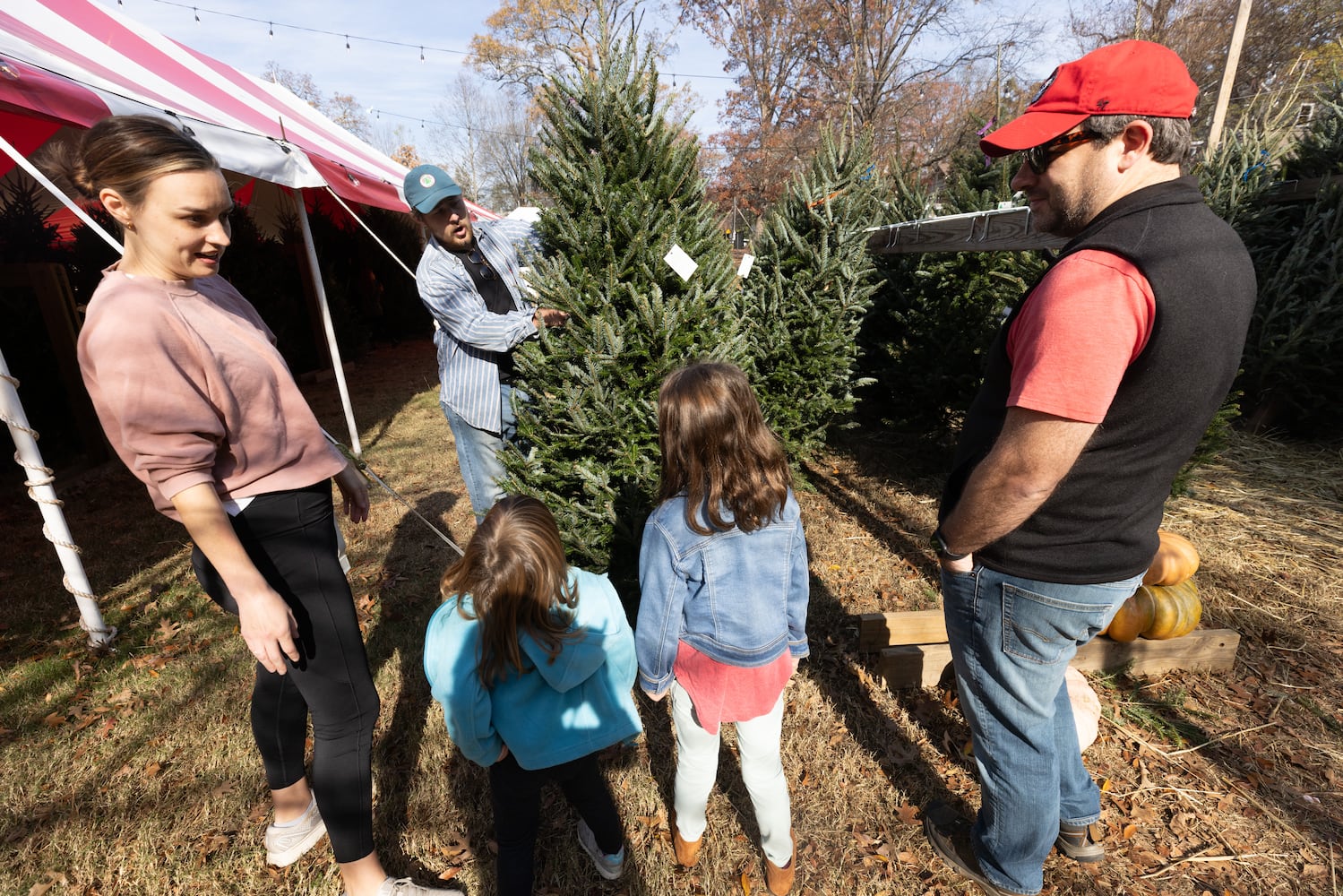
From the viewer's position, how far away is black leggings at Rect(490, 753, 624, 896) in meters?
1.81

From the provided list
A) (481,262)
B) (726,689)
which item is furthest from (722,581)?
(481,262)

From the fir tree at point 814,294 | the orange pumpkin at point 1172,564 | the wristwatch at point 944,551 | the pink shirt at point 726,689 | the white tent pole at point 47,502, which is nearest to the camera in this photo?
the wristwatch at point 944,551

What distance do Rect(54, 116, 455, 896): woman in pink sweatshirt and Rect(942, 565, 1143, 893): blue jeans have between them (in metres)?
1.83

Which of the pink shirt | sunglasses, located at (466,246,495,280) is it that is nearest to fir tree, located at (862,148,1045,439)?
sunglasses, located at (466,246,495,280)

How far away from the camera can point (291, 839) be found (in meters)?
2.20

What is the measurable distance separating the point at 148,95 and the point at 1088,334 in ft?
19.1

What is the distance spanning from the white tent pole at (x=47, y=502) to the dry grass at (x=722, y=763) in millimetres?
215

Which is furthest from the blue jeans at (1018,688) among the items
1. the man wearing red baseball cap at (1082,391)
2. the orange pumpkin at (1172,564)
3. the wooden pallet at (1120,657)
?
the orange pumpkin at (1172,564)

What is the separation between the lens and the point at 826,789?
254 centimetres

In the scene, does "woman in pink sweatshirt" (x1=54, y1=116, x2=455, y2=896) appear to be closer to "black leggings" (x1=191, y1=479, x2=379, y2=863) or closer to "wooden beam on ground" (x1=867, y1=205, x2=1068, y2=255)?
"black leggings" (x1=191, y1=479, x2=379, y2=863)

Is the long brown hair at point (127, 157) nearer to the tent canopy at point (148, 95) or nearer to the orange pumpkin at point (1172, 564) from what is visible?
the tent canopy at point (148, 95)

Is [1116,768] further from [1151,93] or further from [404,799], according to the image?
[404,799]

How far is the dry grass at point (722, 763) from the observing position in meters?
2.21

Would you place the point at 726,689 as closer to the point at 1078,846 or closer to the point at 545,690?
the point at 545,690
